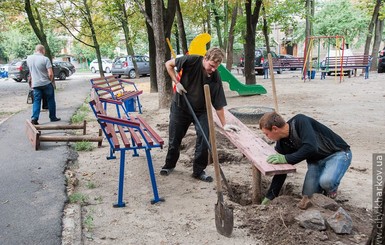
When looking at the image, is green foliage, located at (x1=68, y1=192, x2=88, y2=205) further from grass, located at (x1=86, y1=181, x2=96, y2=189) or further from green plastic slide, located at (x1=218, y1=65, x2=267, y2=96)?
green plastic slide, located at (x1=218, y1=65, x2=267, y2=96)

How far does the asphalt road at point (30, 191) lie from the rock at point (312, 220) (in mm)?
2033

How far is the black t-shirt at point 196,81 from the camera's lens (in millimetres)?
4352

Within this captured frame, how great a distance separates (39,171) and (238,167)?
2.66m

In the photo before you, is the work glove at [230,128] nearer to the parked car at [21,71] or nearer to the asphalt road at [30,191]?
the asphalt road at [30,191]

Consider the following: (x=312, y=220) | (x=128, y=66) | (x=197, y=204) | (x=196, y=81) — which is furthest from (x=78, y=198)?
(x=128, y=66)

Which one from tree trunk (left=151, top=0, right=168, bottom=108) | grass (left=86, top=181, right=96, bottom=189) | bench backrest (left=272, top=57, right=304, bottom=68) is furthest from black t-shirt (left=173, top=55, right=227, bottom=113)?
bench backrest (left=272, top=57, right=304, bottom=68)

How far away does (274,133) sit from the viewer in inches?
140

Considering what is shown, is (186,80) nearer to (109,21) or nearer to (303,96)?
(303,96)

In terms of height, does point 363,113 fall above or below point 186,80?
below

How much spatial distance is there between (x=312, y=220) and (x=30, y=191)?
3.03m

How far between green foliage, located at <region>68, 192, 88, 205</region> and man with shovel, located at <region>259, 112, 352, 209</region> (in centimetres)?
199

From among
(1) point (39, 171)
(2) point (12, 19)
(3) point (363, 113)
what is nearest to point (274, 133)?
(1) point (39, 171)

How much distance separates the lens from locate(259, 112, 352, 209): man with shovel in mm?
3461

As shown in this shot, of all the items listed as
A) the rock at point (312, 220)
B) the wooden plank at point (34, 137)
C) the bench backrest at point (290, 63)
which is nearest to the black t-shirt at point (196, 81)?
the rock at point (312, 220)
